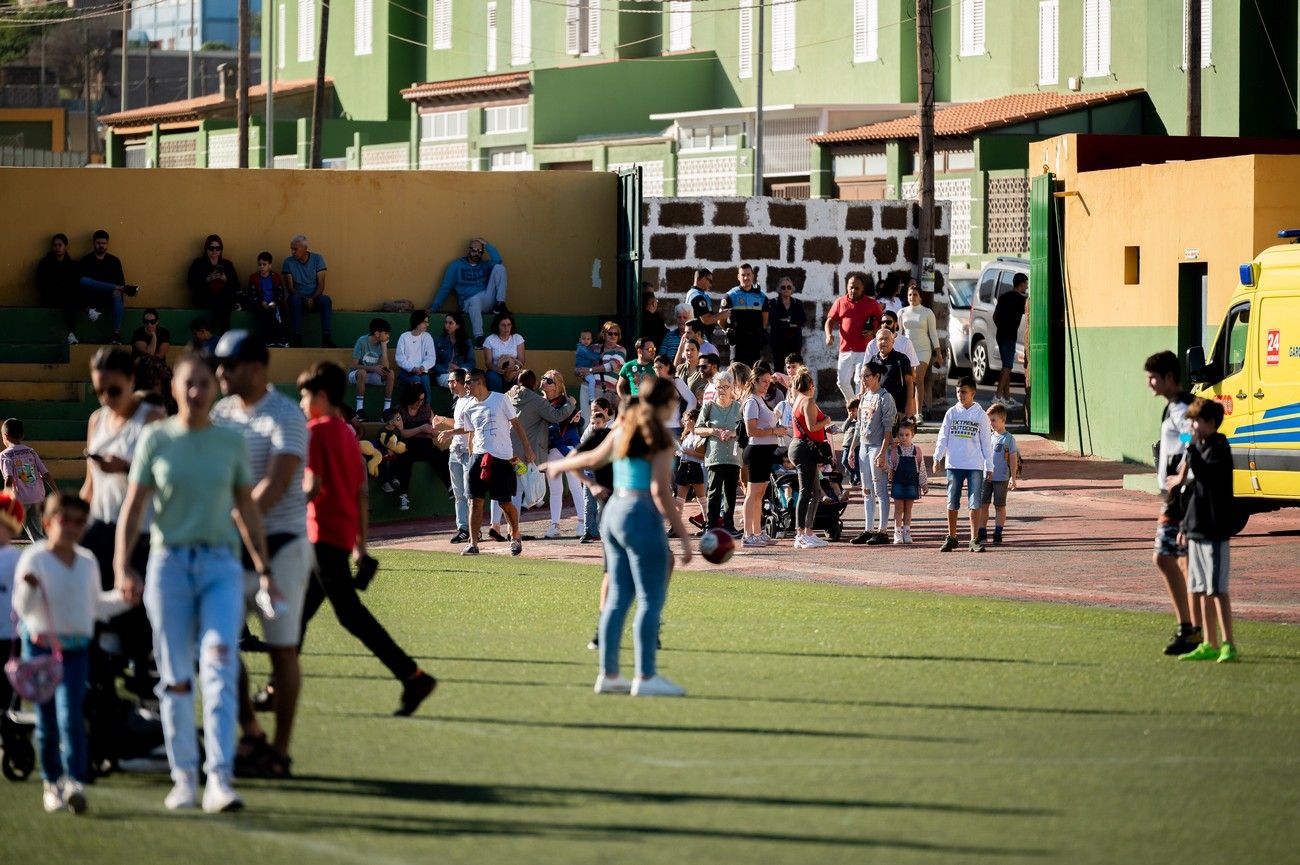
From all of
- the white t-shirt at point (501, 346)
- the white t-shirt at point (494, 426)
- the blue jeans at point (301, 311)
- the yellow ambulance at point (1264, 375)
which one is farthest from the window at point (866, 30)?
the white t-shirt at point (494, 426)

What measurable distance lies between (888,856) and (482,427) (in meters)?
13.1

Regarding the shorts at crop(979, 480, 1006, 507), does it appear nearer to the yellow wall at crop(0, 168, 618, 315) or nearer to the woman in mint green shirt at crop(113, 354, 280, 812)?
the yellow wall at crop(0, 168, 618, 315)

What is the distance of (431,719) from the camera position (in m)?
10.5

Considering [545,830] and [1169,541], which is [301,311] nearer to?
[1169,541]

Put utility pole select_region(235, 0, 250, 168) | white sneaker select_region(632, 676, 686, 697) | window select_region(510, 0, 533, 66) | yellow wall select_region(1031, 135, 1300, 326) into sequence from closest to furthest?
white sneaker select_region(632, 676, 686, 697) < yellow wall select_region(1031, 135, 1300, 326) < utility pole select_region(235, 0, 250, 168) < window select_region(510, 0, 533, 66)

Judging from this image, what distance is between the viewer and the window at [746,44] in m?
58.3

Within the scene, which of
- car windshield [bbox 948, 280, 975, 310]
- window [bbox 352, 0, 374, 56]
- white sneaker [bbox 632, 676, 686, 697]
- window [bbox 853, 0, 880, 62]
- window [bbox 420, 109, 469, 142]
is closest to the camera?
white sneaker [bbox 632, 676, 686, 697]

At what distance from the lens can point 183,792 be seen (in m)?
8.38

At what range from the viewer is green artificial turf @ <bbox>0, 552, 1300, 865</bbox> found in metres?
7.91

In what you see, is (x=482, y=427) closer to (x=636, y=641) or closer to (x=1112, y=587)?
(x=1112, y=587)

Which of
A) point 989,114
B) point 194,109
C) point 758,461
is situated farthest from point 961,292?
point 194,109

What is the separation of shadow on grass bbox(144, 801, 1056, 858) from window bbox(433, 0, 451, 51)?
6135cm

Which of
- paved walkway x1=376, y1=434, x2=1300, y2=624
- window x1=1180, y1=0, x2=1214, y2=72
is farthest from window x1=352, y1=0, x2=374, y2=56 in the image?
paved walkway x1=376, y1=434, x2=1300, y2=624

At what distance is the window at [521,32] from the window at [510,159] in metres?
7.89
